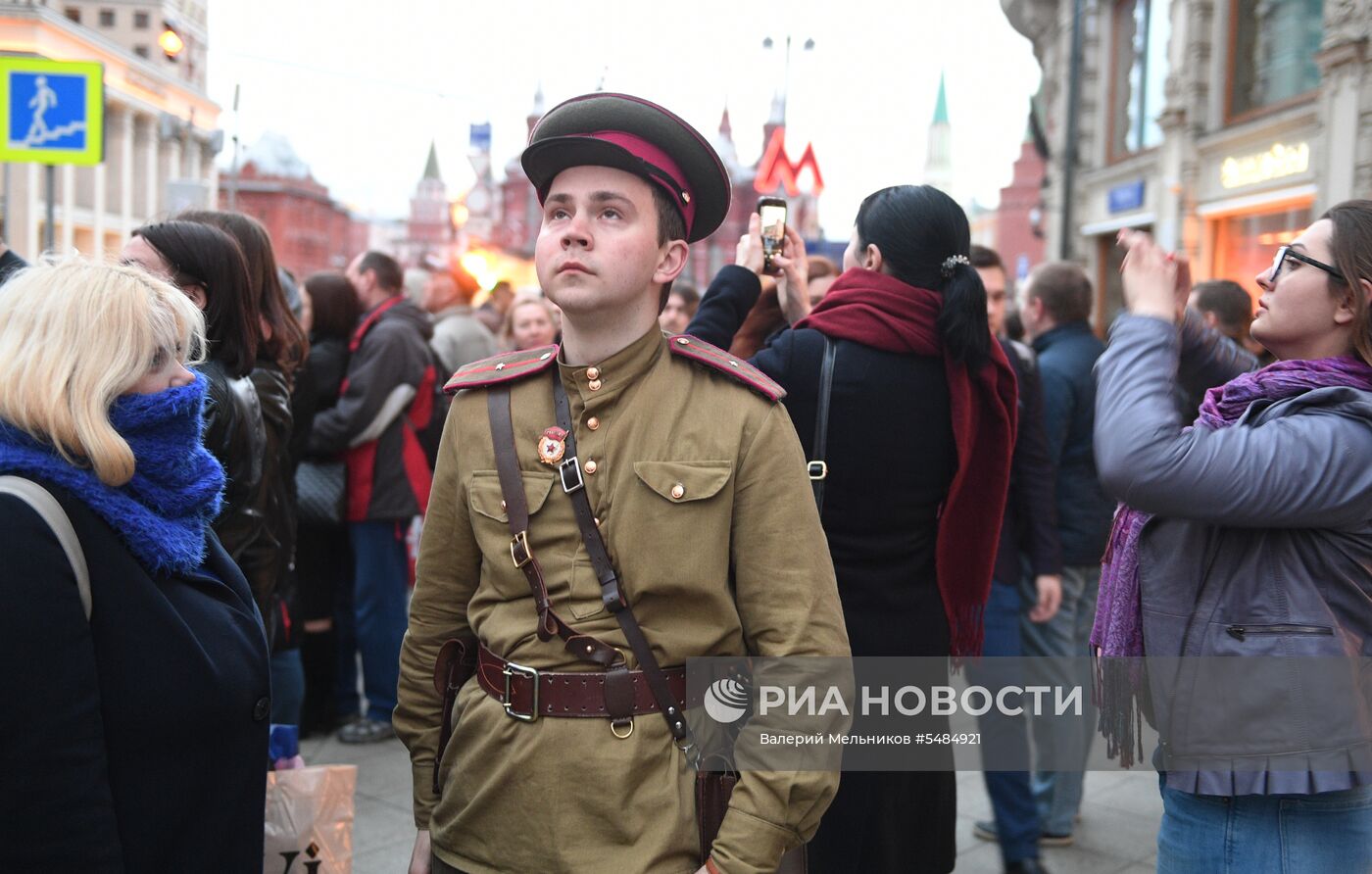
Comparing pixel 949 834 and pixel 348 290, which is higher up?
pixel 348 290

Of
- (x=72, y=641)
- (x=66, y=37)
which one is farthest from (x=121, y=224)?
(x=72, y=641)

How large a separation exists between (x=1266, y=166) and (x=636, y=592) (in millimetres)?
14882

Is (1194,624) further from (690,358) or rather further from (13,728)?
(13,728)

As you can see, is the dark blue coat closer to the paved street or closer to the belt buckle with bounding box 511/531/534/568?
the paved street

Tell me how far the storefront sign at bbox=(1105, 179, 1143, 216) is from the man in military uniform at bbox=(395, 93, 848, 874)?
17410 mm

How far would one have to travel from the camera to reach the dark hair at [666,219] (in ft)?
7.20

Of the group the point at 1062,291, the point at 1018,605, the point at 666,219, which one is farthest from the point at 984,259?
the point at 666,219

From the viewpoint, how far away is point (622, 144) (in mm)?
2119

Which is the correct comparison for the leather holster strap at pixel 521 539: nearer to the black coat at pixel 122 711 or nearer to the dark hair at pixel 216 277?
the black coat at pixel 122 711

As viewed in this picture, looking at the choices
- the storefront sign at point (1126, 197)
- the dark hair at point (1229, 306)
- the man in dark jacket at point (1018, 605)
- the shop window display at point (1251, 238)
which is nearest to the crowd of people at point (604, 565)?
the man in dark jacket at point (1018, 605)

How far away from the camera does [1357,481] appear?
2102 millimetres

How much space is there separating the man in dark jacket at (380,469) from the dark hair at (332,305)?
0.09 metres

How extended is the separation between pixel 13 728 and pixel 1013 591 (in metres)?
3.56

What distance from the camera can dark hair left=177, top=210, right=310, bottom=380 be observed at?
11.8 feet
